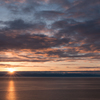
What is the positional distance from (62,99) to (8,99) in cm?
583

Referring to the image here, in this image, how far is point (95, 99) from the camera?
19.0 meters

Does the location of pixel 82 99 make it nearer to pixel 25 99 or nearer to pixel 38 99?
pixel 38 99

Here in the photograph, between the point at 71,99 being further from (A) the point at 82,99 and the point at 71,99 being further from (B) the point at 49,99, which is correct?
(B) the point at 49,99

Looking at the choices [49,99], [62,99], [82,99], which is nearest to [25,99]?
[49,99]

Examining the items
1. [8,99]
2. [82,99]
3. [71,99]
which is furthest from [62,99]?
[8,99]

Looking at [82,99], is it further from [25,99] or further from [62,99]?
[25,99]

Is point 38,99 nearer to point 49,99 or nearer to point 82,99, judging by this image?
point 49,99

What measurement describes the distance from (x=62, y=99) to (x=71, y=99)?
3.17 ft

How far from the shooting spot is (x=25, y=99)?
19.1 metres

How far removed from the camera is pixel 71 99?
19016mm

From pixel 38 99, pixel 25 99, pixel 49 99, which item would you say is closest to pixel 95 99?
pixel 49 99

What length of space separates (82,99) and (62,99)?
2140 mm

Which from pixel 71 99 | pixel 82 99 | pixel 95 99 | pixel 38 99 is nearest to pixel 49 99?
pixel 38 99

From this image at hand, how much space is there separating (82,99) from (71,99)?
3.86 feet
